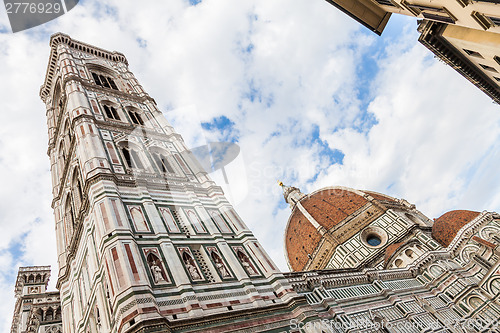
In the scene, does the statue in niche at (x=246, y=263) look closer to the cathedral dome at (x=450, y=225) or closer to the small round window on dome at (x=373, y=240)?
the cathedral dome at (x=450, y=225)

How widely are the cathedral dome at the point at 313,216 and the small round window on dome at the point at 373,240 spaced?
3.55 meters

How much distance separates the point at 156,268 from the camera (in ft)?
34.9

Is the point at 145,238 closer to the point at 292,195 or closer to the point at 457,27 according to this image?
the point at 457,27

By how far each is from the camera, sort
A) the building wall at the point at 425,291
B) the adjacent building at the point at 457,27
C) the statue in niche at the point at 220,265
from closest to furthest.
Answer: the adjacent building at the point at 457,27 < the statue in niche at the point at 220,265 < the building wall at the point at 425,291

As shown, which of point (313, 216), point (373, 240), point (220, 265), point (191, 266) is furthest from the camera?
point (313, 216)

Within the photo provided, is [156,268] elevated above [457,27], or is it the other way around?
[457,27]

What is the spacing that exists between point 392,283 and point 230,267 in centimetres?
993

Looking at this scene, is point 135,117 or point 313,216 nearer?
point 135,117

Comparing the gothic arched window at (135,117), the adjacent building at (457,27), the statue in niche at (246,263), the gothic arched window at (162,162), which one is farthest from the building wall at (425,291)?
the gothic arched window at (135,117)

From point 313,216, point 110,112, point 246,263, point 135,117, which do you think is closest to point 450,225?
point 313,216

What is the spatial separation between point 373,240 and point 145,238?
2762 centimetres

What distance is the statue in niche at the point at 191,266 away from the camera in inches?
439

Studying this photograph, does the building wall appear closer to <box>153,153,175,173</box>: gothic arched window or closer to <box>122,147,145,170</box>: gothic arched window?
<box>153,153,175,173</box>: gothic arched window

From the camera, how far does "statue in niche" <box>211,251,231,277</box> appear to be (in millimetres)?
11829
